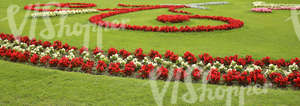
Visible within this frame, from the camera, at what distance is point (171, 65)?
6.48 meters

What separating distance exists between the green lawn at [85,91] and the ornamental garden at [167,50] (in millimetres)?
207

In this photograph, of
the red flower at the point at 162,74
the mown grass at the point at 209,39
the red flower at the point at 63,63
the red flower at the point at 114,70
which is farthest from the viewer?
the mown grass at the point at 209,39

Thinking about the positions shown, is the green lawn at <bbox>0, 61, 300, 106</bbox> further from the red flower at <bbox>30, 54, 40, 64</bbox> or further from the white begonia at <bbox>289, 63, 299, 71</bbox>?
the white begonia at <bbox>289, 63, 299, 71</bbox>

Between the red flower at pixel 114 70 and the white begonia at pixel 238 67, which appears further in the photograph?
the white begonia at pixel 238 67

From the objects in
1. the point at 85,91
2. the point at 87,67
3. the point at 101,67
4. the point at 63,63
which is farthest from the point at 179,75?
the point at 63,63

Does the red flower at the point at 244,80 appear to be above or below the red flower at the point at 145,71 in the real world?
below

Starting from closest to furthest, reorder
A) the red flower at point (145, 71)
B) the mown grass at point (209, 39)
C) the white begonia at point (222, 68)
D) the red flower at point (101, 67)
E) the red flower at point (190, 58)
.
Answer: the red flower at point (145, 71) → the red flower at point (101, 67) → the white begonia at point (222, 68) → the red flower at point (190, 58) → the mown grass at point (209, 39)

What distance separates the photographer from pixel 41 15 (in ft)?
Answer: 43.8

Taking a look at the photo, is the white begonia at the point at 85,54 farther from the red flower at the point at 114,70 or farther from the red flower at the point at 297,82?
the red flower at the point at 297,82

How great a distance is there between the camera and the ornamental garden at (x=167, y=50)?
225 inches

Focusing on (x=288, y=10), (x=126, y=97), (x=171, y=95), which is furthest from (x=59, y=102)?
(x=288, y=10)

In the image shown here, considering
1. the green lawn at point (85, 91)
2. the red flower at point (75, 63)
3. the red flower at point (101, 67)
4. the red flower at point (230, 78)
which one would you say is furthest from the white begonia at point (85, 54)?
the red flower at point (230, 78)

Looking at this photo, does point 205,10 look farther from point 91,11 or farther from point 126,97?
point 126,97

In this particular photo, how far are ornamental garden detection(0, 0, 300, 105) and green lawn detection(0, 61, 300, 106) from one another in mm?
207
